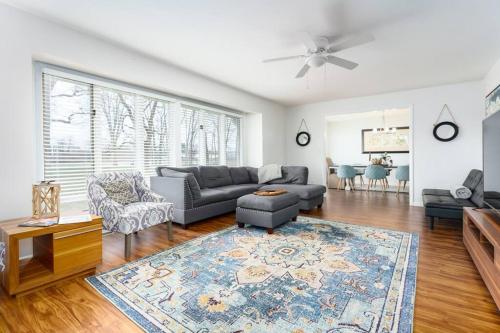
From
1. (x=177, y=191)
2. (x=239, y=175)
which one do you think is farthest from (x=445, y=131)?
(x=177, y=191)

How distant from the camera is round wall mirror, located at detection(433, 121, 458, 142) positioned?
477 centimetres

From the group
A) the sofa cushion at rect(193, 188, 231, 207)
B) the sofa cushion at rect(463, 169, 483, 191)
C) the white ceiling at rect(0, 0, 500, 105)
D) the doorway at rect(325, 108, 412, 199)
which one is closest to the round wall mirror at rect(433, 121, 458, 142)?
the white ceiling at rect(0, 0, 500, 105)

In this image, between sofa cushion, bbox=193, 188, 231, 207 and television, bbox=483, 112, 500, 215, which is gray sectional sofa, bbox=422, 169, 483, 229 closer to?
television, bbox=483, 112, 500, 215

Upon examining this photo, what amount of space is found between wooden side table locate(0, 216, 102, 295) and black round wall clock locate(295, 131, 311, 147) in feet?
18.0

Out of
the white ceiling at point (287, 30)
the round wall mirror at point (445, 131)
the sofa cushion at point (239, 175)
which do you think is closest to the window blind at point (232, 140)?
the sofa cushion at point (239, 175)

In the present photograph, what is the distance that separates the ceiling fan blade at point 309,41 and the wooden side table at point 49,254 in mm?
2655

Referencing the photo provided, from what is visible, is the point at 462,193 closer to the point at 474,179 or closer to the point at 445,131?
the point at 474,179

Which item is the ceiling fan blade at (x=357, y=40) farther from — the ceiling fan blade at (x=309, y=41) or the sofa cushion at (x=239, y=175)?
the sofa cushion at (x=239, y=175)

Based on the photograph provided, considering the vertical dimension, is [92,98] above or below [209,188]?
above

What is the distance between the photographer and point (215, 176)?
4.70 meters

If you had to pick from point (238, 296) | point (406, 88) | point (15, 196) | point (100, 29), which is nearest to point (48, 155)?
point (15, 196)

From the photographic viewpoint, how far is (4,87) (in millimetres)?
2281

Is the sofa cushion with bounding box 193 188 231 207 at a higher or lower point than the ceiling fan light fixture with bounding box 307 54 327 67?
lower

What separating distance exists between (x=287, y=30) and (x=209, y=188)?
2.85 m
